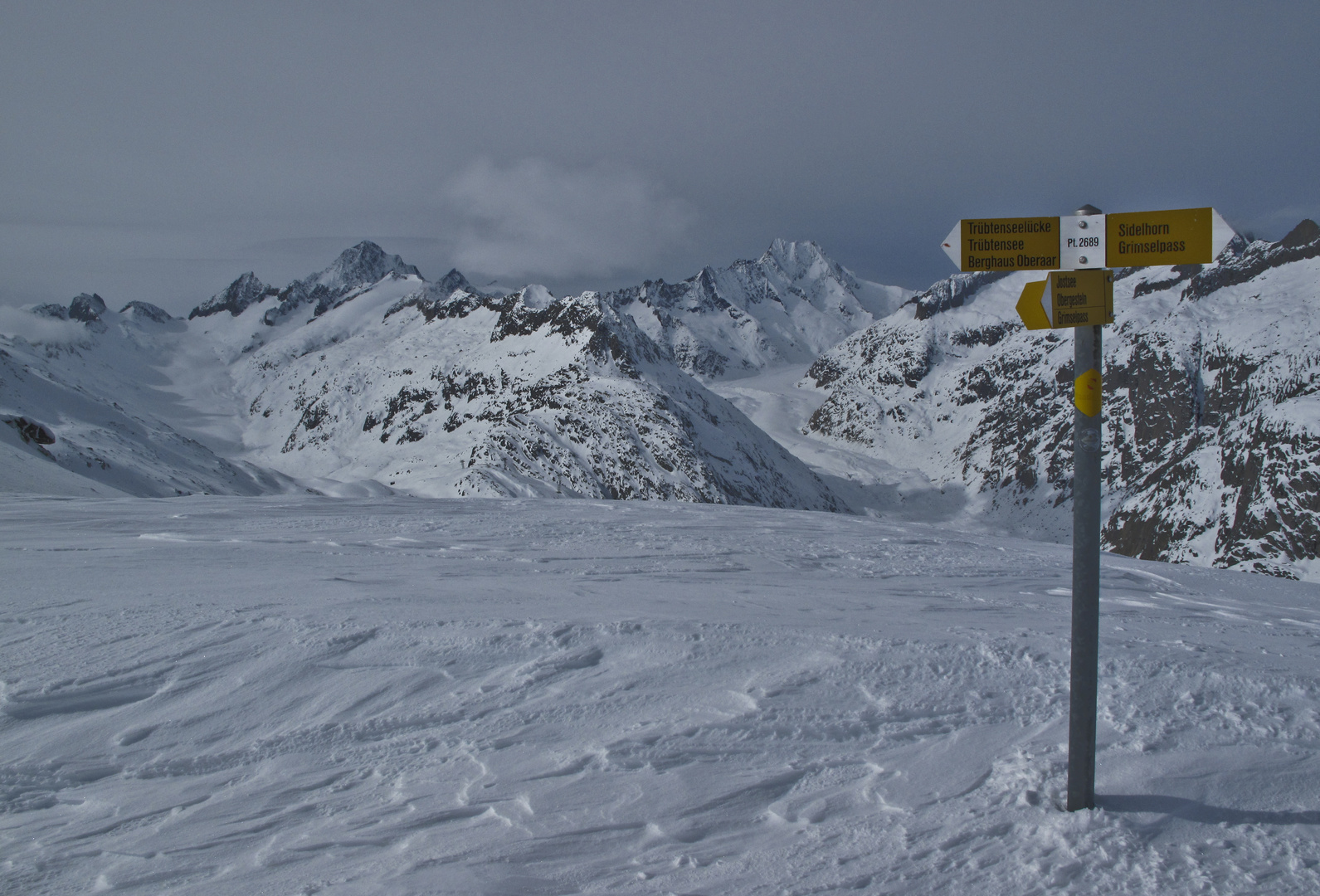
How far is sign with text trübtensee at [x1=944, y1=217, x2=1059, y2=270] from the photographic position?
380 centimetres

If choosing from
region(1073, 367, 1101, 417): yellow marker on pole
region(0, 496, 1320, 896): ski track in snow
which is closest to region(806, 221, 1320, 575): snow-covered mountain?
region(0, 496, 1320, 896): ski track in snow

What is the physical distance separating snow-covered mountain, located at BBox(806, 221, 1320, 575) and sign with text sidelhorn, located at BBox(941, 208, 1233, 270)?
90904 mm

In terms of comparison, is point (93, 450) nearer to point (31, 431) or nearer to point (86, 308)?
point (31, 431)

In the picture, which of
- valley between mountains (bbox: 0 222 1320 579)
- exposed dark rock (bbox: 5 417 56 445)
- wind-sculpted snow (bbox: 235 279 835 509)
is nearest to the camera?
exposed dark rock (bbox: 5 417 56 445)

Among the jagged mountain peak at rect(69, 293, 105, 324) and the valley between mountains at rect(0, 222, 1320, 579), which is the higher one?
the jagged mountain peak at rect(69, 293, 105, 324)

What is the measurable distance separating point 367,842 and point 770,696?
279 cm

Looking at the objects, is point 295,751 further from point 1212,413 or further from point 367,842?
point 1212,413

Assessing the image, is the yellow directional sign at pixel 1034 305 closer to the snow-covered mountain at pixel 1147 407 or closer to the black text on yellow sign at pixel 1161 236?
the black text on yellow sign at pixel 1161 236

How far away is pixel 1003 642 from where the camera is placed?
6.48m

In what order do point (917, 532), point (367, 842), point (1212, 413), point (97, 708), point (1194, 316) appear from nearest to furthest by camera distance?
point (367, 842), point (97, 708), point (917, 532), point (1212, 413), point (1194, 316)

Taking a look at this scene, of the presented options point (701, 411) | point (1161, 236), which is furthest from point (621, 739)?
point (701, 411)

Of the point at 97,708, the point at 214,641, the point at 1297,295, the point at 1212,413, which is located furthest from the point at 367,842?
the point at 1297,295

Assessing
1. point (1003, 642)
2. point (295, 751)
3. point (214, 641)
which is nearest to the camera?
point (295, 751)

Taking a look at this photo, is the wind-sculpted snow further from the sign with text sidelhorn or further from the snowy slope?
the sign with text sidelhorn
